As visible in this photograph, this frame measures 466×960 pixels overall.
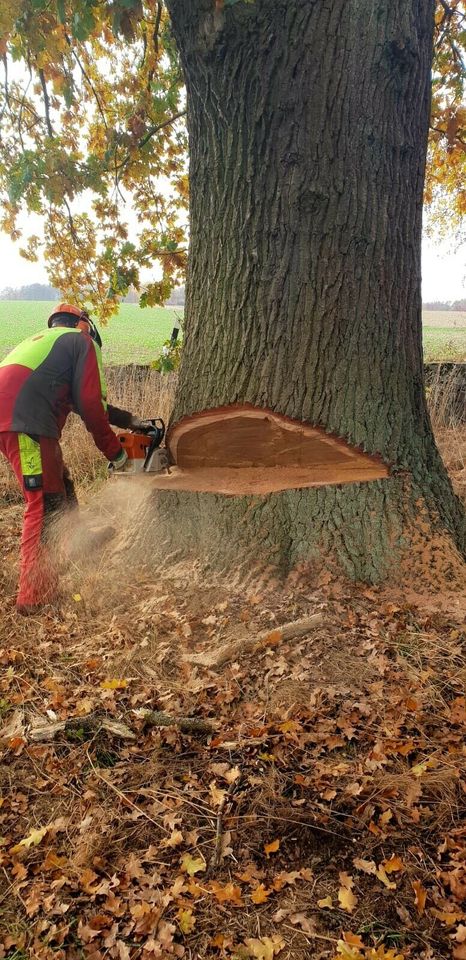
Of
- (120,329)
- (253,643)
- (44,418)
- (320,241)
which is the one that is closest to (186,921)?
(253,643)

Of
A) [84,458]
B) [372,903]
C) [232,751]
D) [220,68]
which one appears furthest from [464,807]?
[84,458]

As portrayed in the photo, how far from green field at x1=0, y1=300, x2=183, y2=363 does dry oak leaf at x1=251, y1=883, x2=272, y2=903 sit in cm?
1488

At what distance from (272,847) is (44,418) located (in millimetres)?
3014

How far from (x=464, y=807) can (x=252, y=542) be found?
5.39 feet

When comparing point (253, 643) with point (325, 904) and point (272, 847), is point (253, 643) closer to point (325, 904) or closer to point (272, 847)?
point (272, 847)

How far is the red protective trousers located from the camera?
3.78 metres

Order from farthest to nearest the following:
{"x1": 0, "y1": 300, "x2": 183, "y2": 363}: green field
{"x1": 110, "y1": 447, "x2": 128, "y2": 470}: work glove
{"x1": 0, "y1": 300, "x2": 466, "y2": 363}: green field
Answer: {"x1": 0, "y1": 300, "x2": 183, "y2": 363}: green field < {"x1": 0, "y1": 300, "x2": 466, "y2": 363}: green field < {"x1": 110, "y1": 447, "x2": 128, "y2": 470}: work glove

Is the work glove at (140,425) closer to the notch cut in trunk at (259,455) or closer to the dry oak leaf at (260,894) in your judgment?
the notch cut in trunk at (259,455)

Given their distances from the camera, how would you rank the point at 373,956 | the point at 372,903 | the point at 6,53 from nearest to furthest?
1. the point at 373,956
2. the point at 372,903
3. the point at 6,53

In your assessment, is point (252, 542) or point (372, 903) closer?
point (372, 903)

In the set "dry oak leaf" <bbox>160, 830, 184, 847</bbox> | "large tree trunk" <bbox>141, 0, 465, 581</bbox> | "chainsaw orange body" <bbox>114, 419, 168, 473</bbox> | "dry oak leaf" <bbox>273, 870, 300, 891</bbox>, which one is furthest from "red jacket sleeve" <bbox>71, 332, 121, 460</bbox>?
"dry oak leaf" <bbox>273, 870, 300, 891</bbox>

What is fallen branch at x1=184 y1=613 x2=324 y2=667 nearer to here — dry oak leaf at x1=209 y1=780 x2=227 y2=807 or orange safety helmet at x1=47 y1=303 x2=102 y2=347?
dry oak leaf at x1=209 y1=780 x2=227 y2=807

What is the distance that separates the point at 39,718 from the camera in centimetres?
265

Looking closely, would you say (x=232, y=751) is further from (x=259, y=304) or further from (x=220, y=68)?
(x=220, y=68)
